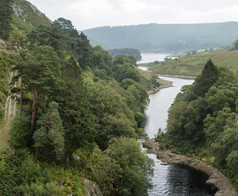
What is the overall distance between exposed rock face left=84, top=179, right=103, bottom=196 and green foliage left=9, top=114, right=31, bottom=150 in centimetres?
1031

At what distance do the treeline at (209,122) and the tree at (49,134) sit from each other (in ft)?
109

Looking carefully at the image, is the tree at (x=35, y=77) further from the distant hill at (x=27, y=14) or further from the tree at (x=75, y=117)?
the distant hill at (x=27, y=14)

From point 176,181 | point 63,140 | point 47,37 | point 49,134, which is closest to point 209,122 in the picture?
point 176,181

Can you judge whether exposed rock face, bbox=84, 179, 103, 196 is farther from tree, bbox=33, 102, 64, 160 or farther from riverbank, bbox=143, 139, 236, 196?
riverbank, bbox=143, 139, 236, 196

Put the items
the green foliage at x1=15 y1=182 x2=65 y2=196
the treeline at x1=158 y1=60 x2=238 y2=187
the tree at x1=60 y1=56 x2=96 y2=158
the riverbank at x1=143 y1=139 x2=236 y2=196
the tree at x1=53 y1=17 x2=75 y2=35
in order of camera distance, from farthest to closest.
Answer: the tree at x1=53 y1=17 x2=75 y2=35, the treeline at x1=158 y1=60 x2=238 y2=187, the riverbank at x1=143 y1=139 x2=236 y2=196, the tree at x1=60 y1=56 x2=96 y2=158, the green foliage at x1=15 y1=182 x2=65 y2=196

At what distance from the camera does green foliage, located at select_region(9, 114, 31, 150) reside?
1258 inches

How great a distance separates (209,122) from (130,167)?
29.0 metres

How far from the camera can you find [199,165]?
6116cm

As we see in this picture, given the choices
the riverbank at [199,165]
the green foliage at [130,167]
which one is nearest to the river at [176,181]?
the riverbank at [199,165]

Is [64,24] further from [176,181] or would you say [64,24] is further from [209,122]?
[176,181]

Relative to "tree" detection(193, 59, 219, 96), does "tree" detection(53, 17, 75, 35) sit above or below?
above

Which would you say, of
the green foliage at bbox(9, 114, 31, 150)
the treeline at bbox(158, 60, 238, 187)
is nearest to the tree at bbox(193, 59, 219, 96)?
the treeline at bbox(158, 60, 238, 187)

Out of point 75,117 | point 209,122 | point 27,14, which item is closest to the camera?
point 75,117

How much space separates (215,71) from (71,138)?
174 feet
